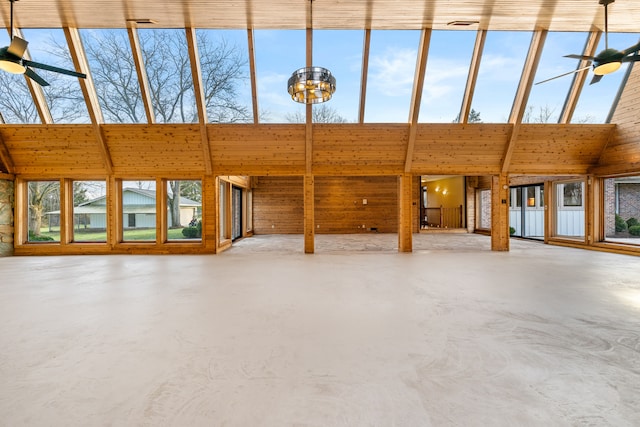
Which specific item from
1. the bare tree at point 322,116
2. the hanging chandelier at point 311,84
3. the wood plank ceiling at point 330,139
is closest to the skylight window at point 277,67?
the bare tree at point 322,116

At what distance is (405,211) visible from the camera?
850 centimetres

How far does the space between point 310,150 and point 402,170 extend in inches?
99.7

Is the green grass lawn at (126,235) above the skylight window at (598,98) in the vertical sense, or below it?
below

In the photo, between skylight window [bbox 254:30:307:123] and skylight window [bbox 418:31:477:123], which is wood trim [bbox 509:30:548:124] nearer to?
skylight window [bbox 418:31:477:123]

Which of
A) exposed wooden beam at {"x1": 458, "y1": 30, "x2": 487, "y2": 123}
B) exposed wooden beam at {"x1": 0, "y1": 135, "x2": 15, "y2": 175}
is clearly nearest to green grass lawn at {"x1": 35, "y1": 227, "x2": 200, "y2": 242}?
exposed wooden beam at {"x1": 0, "y1": 135, "x2": 15, "y2": 175}

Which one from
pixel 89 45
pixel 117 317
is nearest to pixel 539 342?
pixel 117 317

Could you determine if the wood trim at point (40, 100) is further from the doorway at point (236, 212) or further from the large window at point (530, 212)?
the large window at point (530, 212)

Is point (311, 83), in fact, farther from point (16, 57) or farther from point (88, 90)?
point (88, 90)

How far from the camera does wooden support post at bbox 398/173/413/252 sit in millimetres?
8438

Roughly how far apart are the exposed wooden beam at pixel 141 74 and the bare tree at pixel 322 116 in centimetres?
322

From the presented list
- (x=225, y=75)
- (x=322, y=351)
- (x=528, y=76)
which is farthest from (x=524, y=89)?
(x=322, y=351)

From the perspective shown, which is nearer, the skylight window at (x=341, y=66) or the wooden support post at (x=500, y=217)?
the skylight window at (x=341, y=66)

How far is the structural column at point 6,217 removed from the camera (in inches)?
316

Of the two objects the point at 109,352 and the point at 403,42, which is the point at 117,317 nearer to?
the point at 109,352
